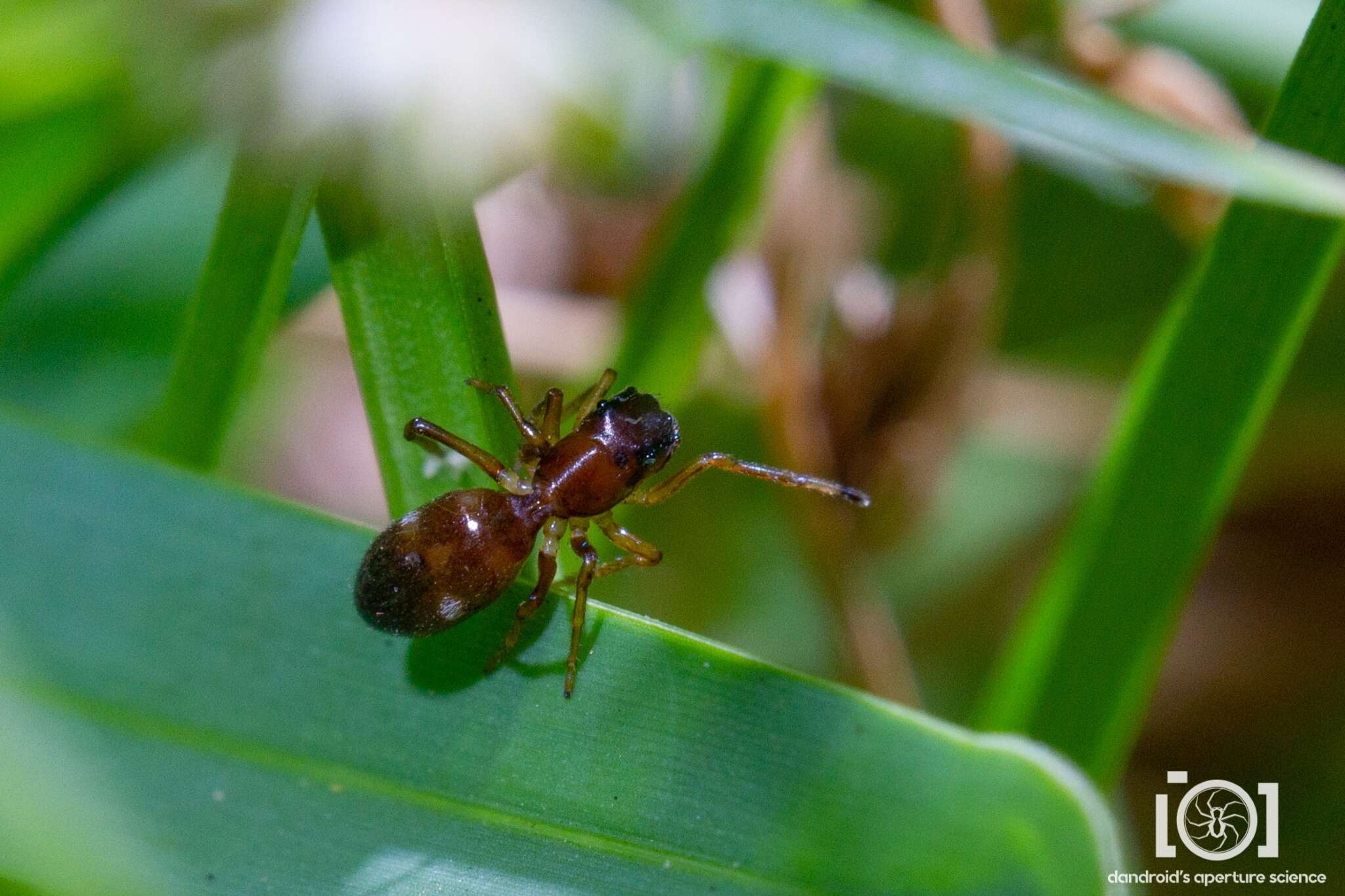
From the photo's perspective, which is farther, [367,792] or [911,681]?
[911,681]

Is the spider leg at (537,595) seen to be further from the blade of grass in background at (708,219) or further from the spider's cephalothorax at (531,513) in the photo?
the blade of grass in background at (708,219)

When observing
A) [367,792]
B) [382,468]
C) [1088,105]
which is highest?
[1088,105]

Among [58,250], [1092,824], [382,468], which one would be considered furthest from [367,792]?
[58,250]

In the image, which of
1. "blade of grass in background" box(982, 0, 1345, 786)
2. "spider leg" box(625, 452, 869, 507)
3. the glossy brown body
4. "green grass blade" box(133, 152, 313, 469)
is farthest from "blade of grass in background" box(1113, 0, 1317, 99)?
"green grass blade" box(133, 152, 313, 469)

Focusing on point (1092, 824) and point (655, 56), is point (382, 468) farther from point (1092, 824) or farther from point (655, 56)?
point (1092, 824)

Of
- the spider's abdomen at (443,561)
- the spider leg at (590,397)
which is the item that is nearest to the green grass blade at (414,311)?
the spider's abdomen at (443,561)

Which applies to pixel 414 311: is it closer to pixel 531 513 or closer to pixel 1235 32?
pixel 531 513
